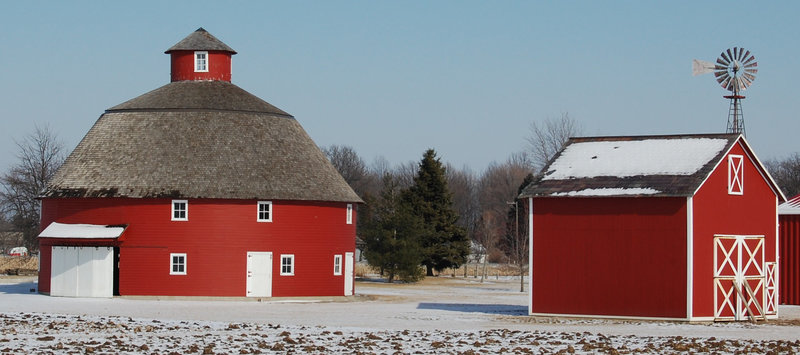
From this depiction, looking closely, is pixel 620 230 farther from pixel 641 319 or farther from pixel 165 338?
pixel 165 338

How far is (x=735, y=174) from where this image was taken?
1516 inches

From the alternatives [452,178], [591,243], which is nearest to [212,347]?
[591,243]

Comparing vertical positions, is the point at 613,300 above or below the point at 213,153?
below

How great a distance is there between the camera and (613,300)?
3728 cm

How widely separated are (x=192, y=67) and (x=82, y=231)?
9.78 metres

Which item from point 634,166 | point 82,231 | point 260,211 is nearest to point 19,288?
point 82,231

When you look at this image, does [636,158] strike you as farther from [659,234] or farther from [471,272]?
[471,272]

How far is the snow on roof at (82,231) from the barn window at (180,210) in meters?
2.11

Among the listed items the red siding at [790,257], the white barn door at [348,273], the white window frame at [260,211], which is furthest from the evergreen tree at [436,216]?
the red siding at [790,257]

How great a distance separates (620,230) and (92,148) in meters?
23.9

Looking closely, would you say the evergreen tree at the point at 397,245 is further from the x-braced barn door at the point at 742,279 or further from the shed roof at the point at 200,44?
the x-braced barn door at the point at 742,279

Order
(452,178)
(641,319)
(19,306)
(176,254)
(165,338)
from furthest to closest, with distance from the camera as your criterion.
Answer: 1. (452,178)
2. (176,254)
3. (19,306)
4. (641,319)
5. (165,338)

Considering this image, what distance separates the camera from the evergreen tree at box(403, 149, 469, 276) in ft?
247

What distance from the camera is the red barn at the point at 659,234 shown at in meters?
36.5
